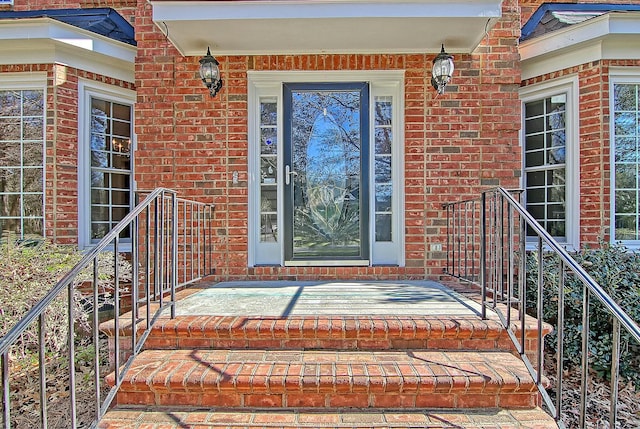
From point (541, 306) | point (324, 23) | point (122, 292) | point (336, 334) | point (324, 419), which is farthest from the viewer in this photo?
point (122, 292)

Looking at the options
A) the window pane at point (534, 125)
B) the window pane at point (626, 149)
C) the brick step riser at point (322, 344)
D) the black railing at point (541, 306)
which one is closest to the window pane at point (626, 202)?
the window pane at point (626, 149)

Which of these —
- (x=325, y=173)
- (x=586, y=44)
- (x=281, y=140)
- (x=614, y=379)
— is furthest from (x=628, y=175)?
(x=281, y=140)

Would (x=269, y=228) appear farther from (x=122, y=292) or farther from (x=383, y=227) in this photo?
(x=122, y=292)

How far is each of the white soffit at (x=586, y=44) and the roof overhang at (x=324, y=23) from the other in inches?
39.6

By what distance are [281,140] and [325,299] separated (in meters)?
1.93

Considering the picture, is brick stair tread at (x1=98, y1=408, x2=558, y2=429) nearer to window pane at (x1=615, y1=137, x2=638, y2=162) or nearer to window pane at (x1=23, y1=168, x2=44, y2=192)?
window pane at (x1=23, y1=168, x2=44, y2=192)

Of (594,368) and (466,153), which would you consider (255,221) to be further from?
(594,368)

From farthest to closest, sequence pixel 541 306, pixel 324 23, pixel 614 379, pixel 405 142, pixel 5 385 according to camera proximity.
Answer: pixel 405 142 < pixel 324 23 < pixel 541 306 < pixel 614 379 < pixel 5 385

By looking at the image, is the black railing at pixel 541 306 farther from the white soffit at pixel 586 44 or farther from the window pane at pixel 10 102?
the window pane at pixel 10 102

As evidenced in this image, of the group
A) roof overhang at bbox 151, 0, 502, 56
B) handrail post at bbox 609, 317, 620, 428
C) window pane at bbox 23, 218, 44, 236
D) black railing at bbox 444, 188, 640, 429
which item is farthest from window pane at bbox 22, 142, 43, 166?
handrail post at bbox 609, 317, 620, 428

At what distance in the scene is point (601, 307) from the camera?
3.66m

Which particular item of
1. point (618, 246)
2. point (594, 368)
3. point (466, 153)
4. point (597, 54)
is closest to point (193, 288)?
point (466, 153)

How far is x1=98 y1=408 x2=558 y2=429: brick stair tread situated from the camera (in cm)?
221

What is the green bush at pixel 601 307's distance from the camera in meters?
3.54
